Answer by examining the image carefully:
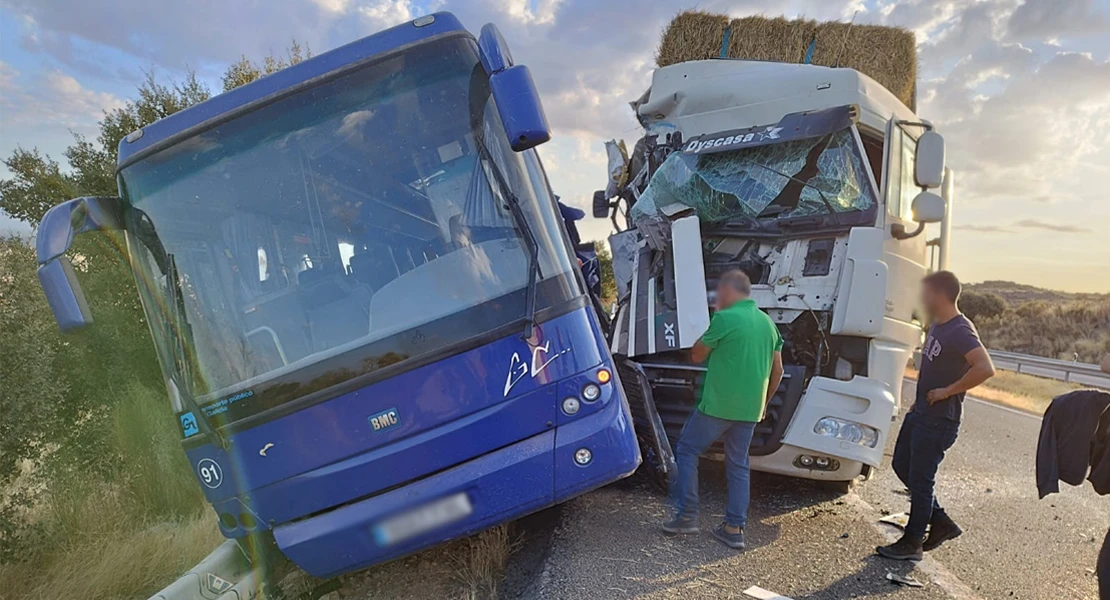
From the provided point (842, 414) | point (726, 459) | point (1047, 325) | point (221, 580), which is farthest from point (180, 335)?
point (1047, 325)

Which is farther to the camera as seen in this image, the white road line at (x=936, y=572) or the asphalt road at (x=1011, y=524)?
the asphalt road at (x=1011, y=524)

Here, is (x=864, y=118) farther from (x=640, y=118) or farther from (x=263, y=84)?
(x=263, y=84)

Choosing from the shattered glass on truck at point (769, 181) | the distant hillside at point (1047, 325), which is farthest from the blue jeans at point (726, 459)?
the distant hillside at point (1047, 325)

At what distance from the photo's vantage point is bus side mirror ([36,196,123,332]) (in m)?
3.27

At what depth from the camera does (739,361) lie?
400cm

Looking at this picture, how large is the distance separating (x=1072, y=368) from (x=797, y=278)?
15.7 metres

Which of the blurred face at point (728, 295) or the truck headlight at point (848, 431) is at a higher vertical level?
the blurred face at point (728, 295)

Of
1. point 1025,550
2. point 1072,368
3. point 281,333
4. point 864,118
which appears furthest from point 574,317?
point 1072,368

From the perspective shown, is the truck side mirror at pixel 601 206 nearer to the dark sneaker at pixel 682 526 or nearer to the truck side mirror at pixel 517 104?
the dark sneaker at pixel 682 526

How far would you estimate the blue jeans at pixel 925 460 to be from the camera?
12.6 feet

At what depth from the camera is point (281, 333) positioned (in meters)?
3.45

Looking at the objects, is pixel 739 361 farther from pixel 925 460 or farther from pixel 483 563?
pixel 483 563

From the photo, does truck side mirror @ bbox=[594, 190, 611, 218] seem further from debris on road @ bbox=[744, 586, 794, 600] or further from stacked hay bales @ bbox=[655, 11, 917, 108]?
debris on road @ bbox=[744, 586, 794, 600]

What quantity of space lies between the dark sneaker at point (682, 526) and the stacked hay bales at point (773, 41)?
5442 mm
